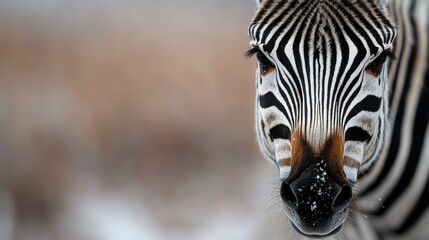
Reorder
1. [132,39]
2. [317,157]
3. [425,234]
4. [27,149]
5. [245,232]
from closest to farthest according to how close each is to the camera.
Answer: [317,157] → [425,234] → [245,232] → [27,149] → [132,39]

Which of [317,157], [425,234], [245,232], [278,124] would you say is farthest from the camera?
[245,232]

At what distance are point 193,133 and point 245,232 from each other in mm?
1295

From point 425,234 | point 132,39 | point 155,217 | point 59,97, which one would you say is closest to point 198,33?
point 132,39

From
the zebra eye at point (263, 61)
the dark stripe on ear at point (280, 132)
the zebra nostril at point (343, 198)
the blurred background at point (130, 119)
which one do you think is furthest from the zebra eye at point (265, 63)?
the blurred background at point (130, 119)

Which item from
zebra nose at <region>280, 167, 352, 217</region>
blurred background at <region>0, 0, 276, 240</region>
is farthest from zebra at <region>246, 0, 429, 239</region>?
blurred background at <region>0, 0, 276, 240</region>

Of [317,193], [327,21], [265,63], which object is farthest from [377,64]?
[317,193]

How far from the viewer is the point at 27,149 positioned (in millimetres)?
7176

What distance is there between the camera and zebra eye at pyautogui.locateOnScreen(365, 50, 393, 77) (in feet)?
6.12

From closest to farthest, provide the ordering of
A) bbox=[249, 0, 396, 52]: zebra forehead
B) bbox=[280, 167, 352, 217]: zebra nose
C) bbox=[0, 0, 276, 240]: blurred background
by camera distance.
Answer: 1. bbox=[280, 167, 352, 217]: zebra nose
2. bbox=[249, 0, 396, 52]: zebra forehead
3. bbox=[0, 0, 276, 240]: blurred background

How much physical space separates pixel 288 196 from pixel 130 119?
19.0ft

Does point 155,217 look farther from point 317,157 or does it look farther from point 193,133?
point 317,157

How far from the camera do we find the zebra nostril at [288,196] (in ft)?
5.72

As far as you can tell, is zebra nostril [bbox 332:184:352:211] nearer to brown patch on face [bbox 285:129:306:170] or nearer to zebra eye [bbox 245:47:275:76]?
brown patch on face [bbox 285:129:306:170]

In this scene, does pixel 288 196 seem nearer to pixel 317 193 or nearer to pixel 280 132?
pixel 317 193
